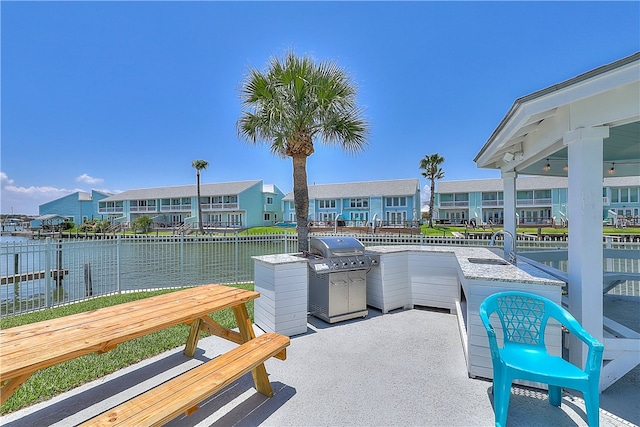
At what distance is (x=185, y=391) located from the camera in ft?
5.92

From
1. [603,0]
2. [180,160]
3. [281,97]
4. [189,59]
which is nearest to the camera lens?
[603,0]

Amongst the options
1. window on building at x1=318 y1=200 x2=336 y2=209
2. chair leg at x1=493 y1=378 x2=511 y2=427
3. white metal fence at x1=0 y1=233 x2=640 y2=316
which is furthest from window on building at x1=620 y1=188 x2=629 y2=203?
chair leg at x1=493 y1=378 x2=511 y2=427

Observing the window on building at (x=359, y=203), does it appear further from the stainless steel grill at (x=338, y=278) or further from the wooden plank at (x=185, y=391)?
the wooden plank at (x=185, y=391)

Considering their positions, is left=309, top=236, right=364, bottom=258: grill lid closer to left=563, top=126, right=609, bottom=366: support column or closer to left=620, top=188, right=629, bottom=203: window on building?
left=563, top=126, right=609, bottom=366: support column

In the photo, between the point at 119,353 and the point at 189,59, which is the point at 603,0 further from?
the point at 189,59

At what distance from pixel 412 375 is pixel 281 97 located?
5.65 meters

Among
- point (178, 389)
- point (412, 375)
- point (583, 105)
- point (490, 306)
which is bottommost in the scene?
point (412, 375)

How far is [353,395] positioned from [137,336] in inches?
76.9

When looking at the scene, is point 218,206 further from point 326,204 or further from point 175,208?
point 326,204

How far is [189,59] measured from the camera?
8.90 m

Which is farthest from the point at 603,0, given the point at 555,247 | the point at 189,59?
the point at 189,59

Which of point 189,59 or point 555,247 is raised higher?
point 189,59

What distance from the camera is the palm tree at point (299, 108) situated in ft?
20.0

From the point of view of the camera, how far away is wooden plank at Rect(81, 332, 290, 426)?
1530 mm
